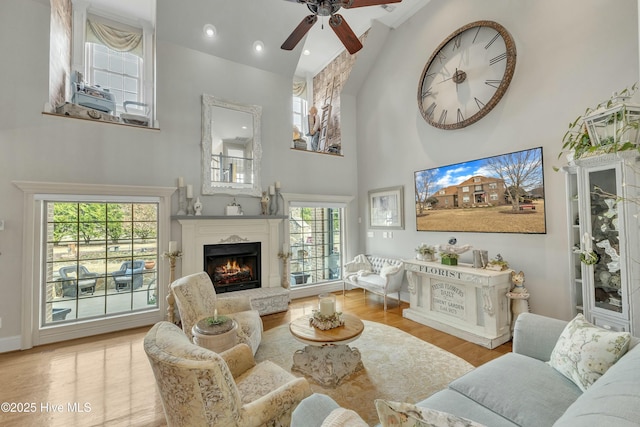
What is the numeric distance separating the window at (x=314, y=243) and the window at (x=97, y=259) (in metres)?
2.43

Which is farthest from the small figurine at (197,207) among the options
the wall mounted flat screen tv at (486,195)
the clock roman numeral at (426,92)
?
the clock roman numeral at (426,92)

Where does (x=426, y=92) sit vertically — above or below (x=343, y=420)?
above

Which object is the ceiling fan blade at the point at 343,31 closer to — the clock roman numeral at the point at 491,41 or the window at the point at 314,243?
the clock roman numeral at the point at 491,41

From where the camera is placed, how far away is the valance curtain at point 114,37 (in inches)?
180

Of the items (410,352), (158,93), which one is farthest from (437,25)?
(410,352)

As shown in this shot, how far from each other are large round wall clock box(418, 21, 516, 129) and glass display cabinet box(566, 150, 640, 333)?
161cm

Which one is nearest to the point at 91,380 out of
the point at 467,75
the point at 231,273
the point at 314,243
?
the point at 231,273

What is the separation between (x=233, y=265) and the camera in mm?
4844

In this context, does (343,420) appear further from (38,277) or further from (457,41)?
(457,41)

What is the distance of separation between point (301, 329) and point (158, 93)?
163 inches

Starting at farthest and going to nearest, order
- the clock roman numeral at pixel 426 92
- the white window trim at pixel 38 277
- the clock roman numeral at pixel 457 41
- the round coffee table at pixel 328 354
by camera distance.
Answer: the clock roman numeral at pixel 426 92 → the clock roman numeral at pixel 457 41 → the white window trim at pixel 38 277 → the round coffee table at pixel 328 354

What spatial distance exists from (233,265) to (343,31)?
12.8 feet

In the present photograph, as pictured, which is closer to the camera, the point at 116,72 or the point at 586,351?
the point at 586,351

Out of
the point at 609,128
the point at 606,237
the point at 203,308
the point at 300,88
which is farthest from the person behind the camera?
the point at 300,88
